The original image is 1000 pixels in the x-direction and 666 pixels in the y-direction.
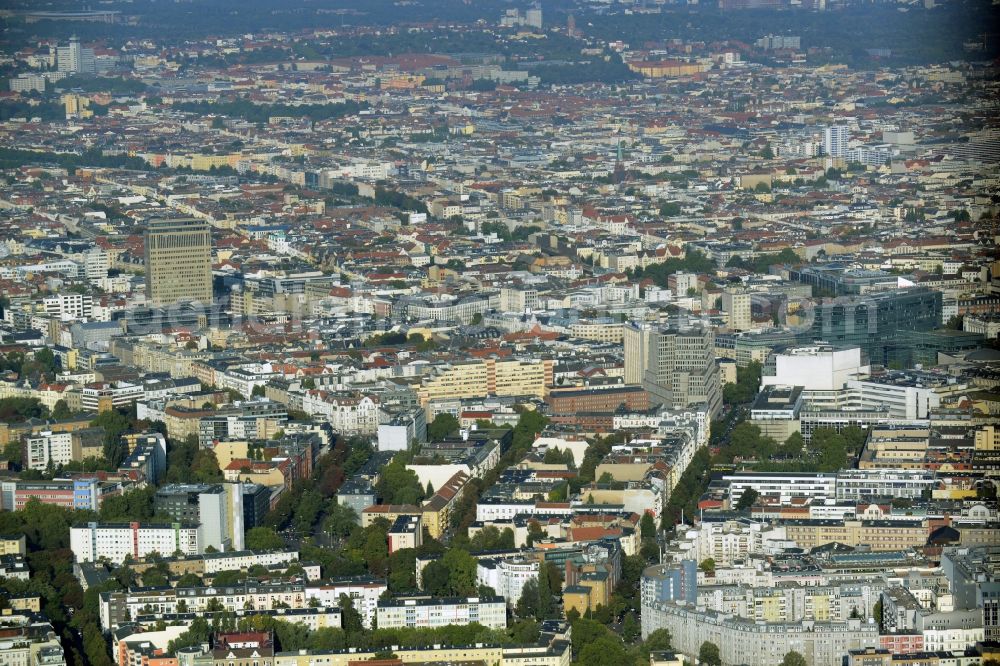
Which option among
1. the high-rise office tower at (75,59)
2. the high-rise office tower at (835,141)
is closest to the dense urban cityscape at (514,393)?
the high-rise office tower at (835,141)

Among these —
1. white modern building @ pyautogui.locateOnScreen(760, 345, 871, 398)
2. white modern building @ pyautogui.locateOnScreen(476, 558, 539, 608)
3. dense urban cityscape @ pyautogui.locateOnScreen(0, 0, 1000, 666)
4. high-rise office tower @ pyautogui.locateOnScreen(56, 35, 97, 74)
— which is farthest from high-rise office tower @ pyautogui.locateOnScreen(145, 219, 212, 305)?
high-rise office tower @ pyautogui.locateOnScreen(56, 35, 97, 74)

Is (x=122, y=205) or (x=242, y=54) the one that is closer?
(x=122, y=205)

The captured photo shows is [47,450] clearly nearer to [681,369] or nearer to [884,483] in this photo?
[681,369]

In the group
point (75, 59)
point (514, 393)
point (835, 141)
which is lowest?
point (75, 59)

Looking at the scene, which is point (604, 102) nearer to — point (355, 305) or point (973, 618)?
point (355, 305)

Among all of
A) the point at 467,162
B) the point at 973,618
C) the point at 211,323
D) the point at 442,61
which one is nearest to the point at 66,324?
the point at 211,323

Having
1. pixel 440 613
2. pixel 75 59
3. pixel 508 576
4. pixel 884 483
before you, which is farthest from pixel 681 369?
pixel 75 59
